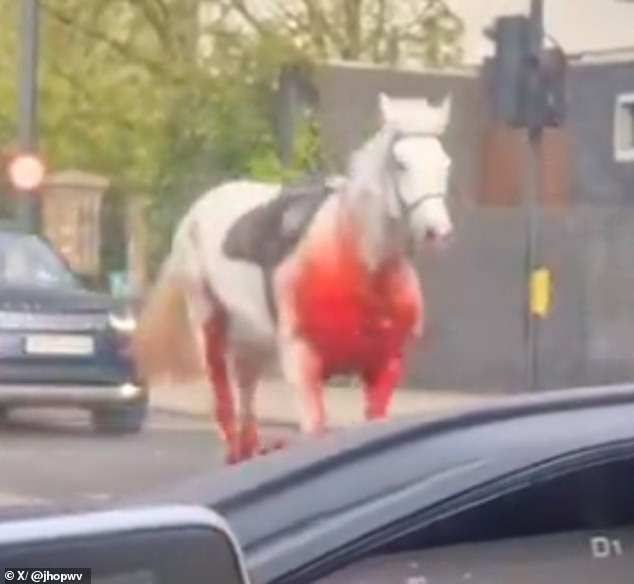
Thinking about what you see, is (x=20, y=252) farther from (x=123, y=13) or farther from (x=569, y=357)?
(x=123, y=13)

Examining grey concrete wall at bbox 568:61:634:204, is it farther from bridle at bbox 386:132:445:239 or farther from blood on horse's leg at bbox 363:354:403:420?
bridle at bbox 386:132:445:239

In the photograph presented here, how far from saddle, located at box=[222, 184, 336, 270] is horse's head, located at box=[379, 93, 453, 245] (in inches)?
15.4

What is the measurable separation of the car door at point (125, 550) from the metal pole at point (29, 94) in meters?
19.0

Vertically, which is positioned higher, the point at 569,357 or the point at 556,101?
the point at 556,101

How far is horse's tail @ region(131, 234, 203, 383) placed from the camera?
14625 millimetres

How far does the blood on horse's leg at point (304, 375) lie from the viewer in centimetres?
1412

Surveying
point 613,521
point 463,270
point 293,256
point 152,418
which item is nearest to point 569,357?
point 463,270

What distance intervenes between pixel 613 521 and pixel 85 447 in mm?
13467

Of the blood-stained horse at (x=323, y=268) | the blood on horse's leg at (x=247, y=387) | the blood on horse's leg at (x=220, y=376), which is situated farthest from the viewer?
the blood on horse's leg at (x=247, y=387)

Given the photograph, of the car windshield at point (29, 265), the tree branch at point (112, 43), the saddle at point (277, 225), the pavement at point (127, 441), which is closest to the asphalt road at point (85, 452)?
the pavement at point (127, 441)

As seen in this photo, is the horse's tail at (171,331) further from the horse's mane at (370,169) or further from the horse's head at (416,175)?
the horse's head at (416,175)

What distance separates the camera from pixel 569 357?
2486 cm

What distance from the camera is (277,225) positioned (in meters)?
13.9

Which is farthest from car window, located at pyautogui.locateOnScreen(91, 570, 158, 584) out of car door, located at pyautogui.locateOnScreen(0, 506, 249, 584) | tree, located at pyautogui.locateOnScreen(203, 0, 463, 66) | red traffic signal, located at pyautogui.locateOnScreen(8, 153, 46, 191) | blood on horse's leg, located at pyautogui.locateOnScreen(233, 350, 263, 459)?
tree, located at pyautogui.locateOnScreen(203, 0, 463, 66)
